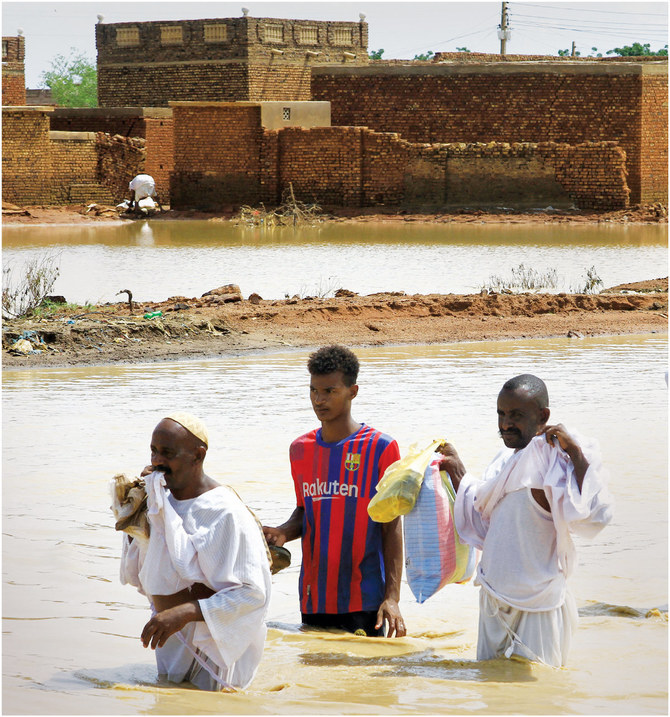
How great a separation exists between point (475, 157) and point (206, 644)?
26.8 metres

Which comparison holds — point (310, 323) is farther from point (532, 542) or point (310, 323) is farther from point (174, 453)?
point (174, 453)

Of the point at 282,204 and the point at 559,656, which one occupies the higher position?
the point at 282,204

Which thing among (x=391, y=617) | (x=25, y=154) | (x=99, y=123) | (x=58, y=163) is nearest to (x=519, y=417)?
(x=391, y=617)

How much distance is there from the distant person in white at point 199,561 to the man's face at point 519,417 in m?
0.83

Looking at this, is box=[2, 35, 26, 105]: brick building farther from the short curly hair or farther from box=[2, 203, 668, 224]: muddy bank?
the short curly hair

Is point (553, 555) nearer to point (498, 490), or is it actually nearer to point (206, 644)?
point (498, 490)

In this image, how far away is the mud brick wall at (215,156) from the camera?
3081 cm

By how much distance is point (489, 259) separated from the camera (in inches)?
787

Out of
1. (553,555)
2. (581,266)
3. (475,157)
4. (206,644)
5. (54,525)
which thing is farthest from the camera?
(475,157)

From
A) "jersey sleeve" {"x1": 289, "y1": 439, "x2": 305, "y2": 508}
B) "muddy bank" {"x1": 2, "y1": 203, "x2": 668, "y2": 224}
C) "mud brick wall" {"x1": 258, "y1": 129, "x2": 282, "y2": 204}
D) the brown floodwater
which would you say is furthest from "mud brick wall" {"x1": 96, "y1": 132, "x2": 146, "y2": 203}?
"jersey sleeve" {"x1": 289, "y1": 439, "x2": 305, "y2": 508}

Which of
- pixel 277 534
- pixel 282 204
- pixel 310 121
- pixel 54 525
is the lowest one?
pixel 54 525

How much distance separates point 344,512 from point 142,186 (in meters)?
27.3

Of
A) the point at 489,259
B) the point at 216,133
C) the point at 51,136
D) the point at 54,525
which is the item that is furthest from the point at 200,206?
the point at 54,525

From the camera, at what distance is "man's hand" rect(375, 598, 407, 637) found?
13.2ft
